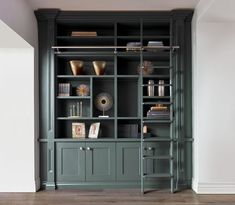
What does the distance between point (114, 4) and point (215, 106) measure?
2.05 metres

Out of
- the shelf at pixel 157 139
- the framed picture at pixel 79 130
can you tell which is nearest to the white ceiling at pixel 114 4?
the framed picture at pixel 79 130

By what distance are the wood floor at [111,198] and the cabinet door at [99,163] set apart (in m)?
0.23

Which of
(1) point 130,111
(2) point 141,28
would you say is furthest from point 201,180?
(2) point 141,28

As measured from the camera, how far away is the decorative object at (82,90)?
188 inches

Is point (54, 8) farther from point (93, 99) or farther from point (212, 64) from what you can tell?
point (212, 64)

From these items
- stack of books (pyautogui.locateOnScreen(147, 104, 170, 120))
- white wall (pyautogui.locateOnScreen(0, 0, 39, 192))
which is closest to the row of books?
stack of books (pyautogui.locateOnScreen(147, 104, 170, 120))

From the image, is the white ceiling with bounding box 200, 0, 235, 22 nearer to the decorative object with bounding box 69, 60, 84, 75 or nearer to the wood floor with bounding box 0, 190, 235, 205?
the decorative object with bounding box 69, 60, 84, 75

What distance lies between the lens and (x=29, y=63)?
4.42 m

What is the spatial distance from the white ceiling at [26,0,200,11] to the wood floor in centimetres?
270

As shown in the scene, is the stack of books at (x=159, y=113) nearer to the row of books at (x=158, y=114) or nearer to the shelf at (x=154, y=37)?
the row of books at (x=158, y=114)

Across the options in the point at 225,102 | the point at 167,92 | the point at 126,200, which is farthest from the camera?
the point at 167,92

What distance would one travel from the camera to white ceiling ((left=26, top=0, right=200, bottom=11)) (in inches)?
165

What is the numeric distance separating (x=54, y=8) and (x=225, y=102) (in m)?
2.84

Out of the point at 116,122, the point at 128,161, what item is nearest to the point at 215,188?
the point at 128,161
